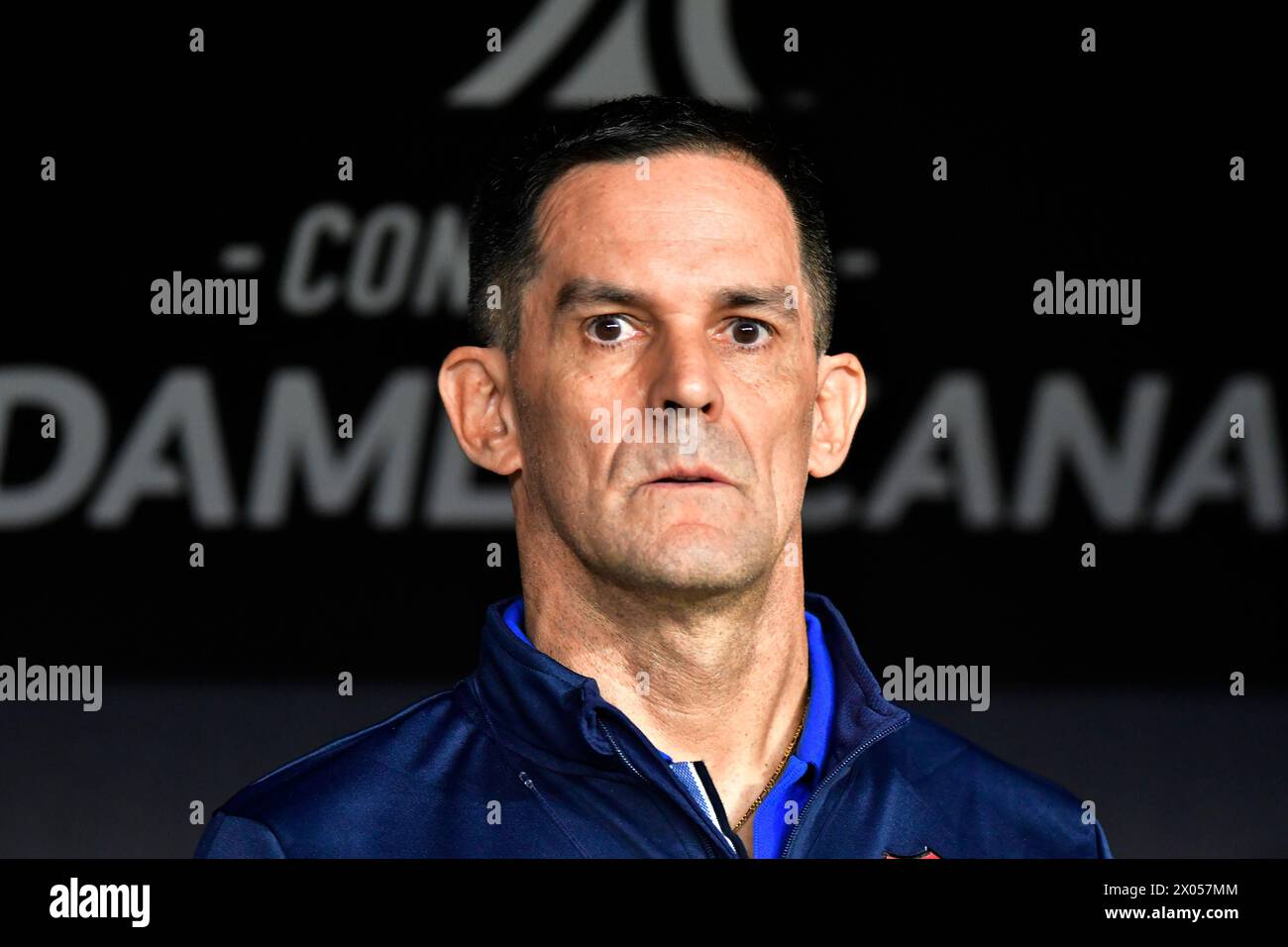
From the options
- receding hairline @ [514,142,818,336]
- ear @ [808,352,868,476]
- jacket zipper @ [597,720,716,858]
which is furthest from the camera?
ear @ [808,352,868,476]

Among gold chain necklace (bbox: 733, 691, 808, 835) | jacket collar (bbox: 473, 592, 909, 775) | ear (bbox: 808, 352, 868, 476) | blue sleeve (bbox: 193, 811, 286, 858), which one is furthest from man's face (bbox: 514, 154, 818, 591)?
blue sleeve (bbox: 193, 811, 286, 858)

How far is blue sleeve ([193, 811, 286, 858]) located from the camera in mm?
3264

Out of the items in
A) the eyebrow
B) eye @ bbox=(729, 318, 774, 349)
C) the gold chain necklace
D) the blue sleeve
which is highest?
the eyebrow

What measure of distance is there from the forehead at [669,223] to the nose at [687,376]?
15 cm

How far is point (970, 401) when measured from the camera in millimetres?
4711

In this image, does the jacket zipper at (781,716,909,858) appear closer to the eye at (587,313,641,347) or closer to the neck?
the neck

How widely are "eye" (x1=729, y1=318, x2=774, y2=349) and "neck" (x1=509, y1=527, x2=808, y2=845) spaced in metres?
0.41

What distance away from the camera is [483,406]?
140 inches

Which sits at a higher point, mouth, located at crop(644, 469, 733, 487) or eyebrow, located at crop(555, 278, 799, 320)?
eyebrow, located at crop(555, 278, 799, 320)

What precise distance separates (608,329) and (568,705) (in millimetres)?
763

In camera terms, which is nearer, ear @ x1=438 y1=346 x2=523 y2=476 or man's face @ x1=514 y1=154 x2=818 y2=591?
man's face @ x1=514 y1=154 x2=818 y2=591

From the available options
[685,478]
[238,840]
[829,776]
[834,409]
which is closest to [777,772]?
[829,776]

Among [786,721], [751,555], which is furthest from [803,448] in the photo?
[786,721]

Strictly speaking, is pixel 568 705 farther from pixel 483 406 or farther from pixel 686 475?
pixel 483 406
